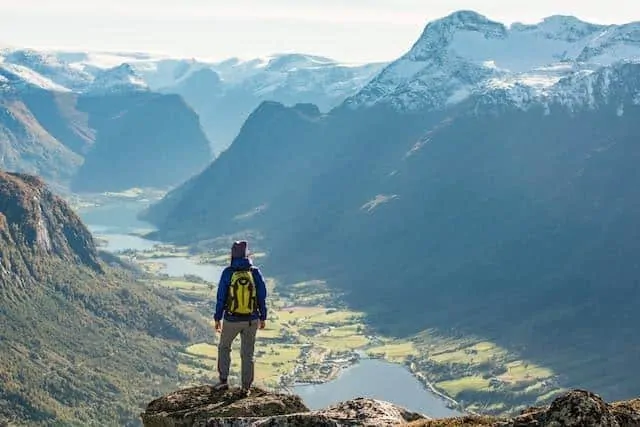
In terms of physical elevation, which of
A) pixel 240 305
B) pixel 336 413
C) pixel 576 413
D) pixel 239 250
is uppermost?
pixel 239 250

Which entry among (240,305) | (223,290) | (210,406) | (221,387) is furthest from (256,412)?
(223,290)

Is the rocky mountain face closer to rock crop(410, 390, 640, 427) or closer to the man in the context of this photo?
rock crop(410, 390, 640, 427)

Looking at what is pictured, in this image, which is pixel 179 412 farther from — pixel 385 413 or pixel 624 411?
pixel 624 411

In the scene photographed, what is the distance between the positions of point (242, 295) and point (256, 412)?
6.18 m

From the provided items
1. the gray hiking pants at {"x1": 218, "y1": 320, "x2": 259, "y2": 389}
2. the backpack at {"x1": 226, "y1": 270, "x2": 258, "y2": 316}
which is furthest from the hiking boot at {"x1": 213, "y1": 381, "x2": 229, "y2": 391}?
the backpack at {"x1": 226, "y1": 270, "x2": 258, "y2": 316}

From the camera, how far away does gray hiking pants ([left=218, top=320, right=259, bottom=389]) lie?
1435 inches

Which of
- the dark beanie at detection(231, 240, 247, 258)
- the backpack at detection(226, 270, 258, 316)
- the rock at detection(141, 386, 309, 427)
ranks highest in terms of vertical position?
the dark beanie at detection(231, 240, 247, 258)

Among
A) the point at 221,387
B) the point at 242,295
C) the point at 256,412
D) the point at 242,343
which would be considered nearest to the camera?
the point at 256,412

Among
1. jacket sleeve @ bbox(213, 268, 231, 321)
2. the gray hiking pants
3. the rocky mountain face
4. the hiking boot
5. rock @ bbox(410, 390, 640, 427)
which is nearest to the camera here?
rock @ bbox(410, 390, 640, 427)

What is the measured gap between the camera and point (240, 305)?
3675 cm

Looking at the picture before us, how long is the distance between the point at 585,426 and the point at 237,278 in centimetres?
1781

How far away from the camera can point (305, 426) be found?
2772 centimetres

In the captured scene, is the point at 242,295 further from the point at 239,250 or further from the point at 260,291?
the point at 239,250

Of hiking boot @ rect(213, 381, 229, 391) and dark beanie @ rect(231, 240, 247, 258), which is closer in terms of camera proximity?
hiking boot @ rect(213, 381, 229, 391)
